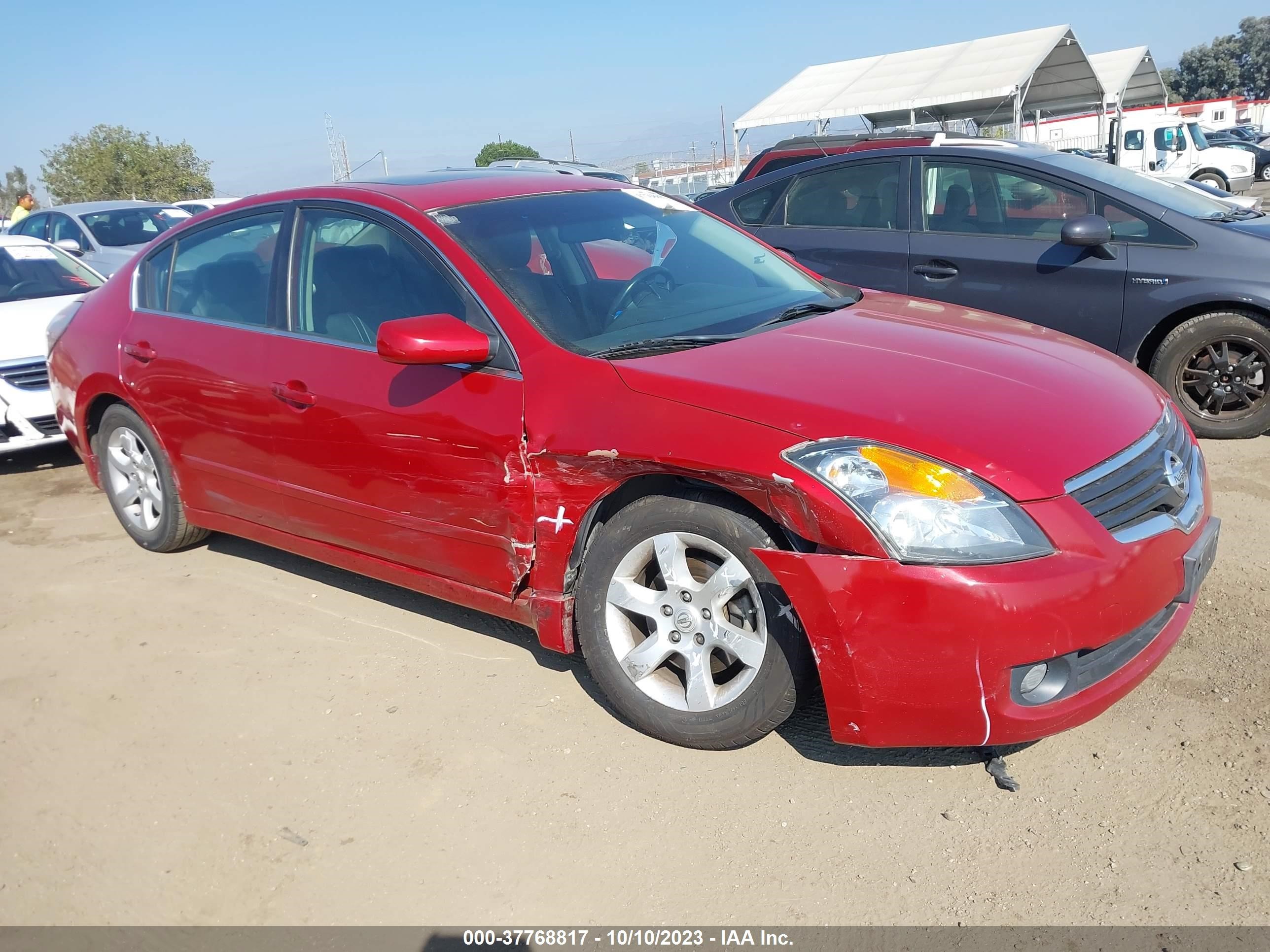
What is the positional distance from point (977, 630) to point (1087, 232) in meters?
3.77

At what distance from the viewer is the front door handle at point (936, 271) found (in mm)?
5887

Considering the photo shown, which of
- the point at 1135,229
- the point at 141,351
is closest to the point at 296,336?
the point at 141,351

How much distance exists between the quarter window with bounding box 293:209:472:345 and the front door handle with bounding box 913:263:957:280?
3.29 m

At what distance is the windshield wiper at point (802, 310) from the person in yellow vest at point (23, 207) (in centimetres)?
1411

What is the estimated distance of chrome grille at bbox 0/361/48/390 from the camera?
6.13 m

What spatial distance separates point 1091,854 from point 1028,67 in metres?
20.9

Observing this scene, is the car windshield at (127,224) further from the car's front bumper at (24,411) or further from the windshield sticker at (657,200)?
the windshield sticker at (657,200)

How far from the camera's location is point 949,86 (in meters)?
20.8

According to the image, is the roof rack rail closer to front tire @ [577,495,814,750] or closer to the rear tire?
front tire @ [577,495,814,750]

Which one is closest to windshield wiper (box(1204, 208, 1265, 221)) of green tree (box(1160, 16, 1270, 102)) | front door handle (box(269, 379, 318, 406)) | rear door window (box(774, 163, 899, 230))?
rear door window (box(774, 163, 899, 230))

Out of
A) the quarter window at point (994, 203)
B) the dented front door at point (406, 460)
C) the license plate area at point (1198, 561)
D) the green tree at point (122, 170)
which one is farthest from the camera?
the green tree at point (122, 170)

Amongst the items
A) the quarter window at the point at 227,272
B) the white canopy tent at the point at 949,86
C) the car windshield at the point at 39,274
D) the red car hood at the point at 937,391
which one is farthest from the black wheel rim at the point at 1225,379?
the white canopy tent at the point at 949,86

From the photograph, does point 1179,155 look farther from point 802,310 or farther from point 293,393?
point 293,393

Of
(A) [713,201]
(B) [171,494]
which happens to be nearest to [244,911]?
(B) [171,494]
